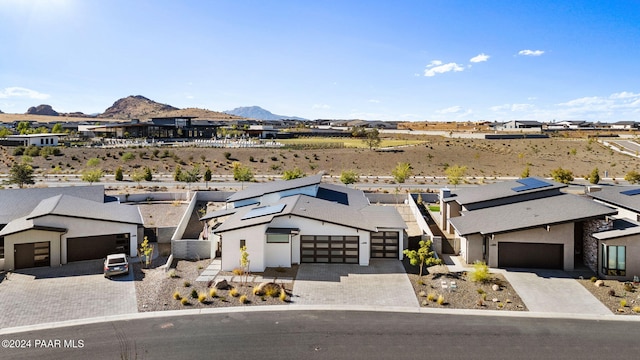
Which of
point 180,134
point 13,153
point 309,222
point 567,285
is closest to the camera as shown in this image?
point 567,285

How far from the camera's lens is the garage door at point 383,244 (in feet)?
93.0

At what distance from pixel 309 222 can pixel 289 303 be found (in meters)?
7.23

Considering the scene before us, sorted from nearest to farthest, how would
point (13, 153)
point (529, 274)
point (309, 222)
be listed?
point (529, 274)
point (309, 222)
point (13, 153)

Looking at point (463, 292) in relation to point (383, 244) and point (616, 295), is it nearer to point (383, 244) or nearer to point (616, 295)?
point (383, 244)

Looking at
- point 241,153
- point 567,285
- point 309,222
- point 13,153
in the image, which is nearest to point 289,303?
point 309,222

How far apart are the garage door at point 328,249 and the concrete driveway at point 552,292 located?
9.08 metres

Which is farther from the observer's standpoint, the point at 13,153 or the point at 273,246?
the point at 13,153

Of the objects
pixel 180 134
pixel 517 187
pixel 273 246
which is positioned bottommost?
pixel 273 246

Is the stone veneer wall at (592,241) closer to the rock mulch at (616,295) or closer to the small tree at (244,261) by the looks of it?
the rock mulch at (616,295)

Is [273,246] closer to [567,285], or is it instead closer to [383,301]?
[383,301]

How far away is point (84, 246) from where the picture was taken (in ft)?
92.0

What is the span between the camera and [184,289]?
2267 cm

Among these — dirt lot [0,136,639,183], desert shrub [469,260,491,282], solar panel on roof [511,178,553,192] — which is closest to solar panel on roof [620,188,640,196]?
solar panel on roof [511,178,553,192]

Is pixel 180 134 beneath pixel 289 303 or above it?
above
